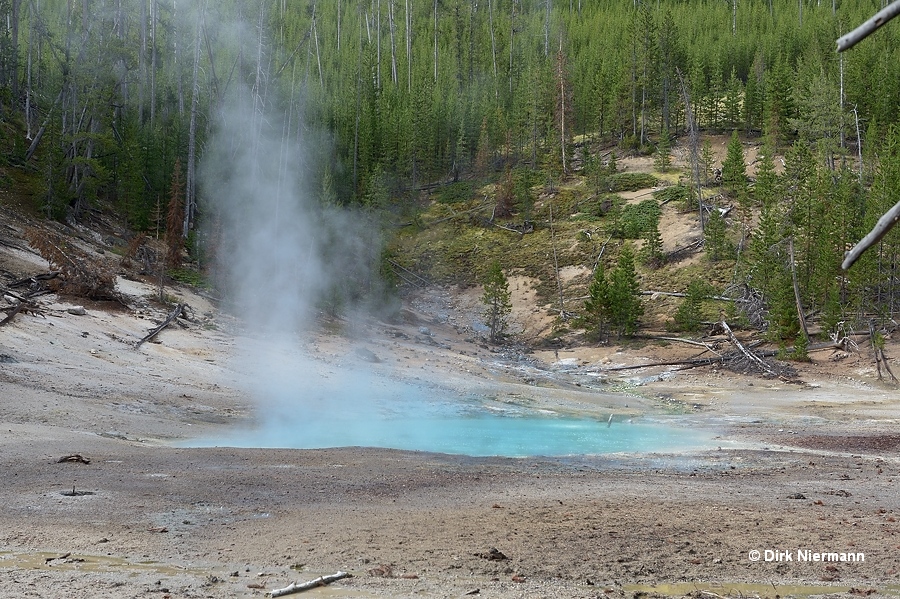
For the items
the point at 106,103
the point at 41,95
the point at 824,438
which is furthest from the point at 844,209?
the point at 41,95

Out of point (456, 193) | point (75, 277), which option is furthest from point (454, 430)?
point (456, 193)

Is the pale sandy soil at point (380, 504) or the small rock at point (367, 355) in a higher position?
the small rock at point (367, 355)

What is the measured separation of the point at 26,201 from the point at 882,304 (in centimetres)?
3874

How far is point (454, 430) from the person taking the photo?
18.7 metres

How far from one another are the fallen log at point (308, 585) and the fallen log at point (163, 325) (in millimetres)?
18408

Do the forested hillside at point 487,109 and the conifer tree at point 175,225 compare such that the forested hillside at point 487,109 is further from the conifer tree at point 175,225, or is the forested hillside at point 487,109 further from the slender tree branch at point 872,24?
the slender tree branch at point 872,24

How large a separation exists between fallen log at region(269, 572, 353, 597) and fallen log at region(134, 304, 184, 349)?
60.4ft

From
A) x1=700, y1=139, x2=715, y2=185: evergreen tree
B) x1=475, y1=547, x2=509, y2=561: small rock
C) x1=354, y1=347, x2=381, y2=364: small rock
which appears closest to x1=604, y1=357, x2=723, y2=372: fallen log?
x1=354, y1=347, x2=381, y2=364: small rock

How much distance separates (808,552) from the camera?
23.3 feet

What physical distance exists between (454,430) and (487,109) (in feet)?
189

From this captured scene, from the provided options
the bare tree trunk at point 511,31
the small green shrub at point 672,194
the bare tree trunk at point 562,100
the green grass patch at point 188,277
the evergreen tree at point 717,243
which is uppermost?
the bare tree trunk at point 511,31

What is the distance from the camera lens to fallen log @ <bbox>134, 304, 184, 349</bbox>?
941 inches

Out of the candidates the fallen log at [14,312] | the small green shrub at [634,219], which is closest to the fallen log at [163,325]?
the fallen log at [14,312]

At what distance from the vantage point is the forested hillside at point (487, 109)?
1555 inches
